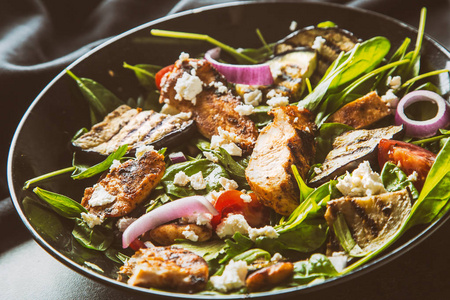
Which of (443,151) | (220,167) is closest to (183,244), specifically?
(220,167)

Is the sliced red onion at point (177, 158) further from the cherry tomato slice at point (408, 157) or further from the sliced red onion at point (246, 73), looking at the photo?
the cherry tomato slice at point (408, 157)

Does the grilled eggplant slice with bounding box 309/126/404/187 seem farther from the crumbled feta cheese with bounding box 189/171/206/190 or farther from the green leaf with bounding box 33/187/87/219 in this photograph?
the green leaf with bounding box 33/187/87/219

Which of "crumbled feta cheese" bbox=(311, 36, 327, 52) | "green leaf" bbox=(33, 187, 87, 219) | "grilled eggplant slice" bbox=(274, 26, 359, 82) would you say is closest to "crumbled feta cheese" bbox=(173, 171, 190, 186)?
"green leaf" bbox=(33, 187, 87, 219)

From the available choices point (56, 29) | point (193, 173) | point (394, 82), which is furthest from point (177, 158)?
point (56, 29)

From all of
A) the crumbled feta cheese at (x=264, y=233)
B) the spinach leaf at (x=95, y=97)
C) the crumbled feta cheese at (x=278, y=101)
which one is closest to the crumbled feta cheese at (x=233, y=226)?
the crumbled feta cheese at (x=264, y=233)

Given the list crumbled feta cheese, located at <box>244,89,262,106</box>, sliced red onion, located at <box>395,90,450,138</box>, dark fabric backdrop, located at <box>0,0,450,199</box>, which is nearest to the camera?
sliced red onion, located at <box>395,90,450,138</box>

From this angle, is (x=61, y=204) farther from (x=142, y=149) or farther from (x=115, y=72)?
(x=115, y=72)
